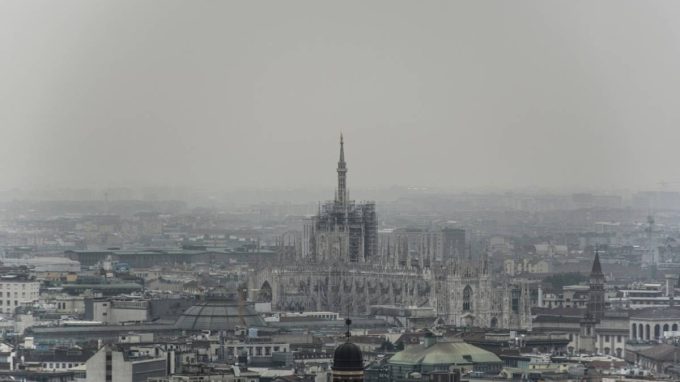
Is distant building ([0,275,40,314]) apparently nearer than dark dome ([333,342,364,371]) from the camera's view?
No

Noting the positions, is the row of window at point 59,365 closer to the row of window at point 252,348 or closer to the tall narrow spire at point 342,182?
the row of window at point 252,348

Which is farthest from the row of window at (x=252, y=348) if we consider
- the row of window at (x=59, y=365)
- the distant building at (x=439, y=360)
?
the row of window at (x=59, y=365)

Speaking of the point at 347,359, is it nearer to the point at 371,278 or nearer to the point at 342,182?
the point at 371,278

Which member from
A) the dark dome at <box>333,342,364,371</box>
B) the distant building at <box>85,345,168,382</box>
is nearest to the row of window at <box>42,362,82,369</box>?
the distant building at <box>85,345,168,382</box>

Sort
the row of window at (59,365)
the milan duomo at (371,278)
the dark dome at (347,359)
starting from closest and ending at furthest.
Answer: the dark dome at (347,359), the row of window at (59,365), the milan duomo at (371,278)

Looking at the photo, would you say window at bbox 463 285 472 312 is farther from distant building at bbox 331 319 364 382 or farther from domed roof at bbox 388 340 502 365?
distant building at bbox 331 319 364 382

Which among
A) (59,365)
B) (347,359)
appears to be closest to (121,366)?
(59,365)

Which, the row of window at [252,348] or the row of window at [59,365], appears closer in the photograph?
the row of window at [59,365]
